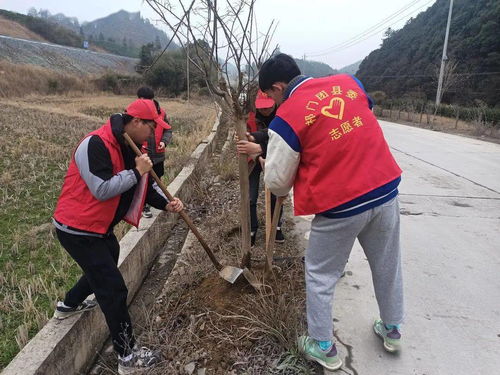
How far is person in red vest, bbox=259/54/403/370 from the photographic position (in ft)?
6.45

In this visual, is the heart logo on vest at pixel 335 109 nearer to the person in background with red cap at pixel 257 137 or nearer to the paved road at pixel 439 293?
the person in background with red cap at pixel 257 137

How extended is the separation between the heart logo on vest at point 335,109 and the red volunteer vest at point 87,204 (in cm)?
122

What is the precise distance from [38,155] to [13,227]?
12.8 ft

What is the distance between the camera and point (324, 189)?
1.99m

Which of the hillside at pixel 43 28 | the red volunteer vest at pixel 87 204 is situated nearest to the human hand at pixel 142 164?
the red volunteer vest at pixel 87 204

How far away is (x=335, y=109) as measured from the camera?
1.99 meters

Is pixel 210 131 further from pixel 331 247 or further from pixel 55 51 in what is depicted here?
pixel 55 51

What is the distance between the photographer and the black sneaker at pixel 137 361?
7.75 feet

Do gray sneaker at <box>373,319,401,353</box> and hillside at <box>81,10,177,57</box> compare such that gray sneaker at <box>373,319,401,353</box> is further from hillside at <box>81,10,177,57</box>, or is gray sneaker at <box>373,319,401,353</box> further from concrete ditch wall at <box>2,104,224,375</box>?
hillside at <box>81,10,177,57</box>

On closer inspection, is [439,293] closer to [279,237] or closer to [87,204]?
[279,237]

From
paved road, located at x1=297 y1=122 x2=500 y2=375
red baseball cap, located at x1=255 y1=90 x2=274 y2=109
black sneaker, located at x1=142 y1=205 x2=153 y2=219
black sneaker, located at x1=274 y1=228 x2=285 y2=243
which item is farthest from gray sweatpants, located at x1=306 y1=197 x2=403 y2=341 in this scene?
black sneaker, located at x1=142 y1=205 x2=153 y2=219

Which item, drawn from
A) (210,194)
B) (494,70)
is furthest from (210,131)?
(494,70)

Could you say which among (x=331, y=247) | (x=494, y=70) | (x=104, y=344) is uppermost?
(x=494, y=70)

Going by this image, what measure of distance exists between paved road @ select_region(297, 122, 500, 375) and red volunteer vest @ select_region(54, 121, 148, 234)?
5.41 feet
